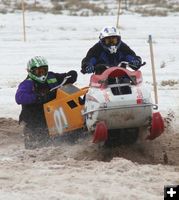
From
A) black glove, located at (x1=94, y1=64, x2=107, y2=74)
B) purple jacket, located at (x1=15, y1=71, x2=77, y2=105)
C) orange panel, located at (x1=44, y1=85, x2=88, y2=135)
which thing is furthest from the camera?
purple jacket, located at (x1=15, y1=71, x2=77, y2=105)

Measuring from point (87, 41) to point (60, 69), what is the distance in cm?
639

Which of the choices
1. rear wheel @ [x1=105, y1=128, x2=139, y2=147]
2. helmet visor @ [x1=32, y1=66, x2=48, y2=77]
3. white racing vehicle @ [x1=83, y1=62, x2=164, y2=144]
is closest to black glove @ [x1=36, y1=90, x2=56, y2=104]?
helmet visor @ [x1=32, y1=66, x2=48, y2=77]

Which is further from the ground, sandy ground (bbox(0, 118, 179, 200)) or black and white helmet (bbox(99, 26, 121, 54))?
black and white helmet (bbox(99, 26, 121, 54))

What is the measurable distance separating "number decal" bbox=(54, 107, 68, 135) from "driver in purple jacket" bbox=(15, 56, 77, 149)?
0.43m

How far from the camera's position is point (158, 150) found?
882 centimetres

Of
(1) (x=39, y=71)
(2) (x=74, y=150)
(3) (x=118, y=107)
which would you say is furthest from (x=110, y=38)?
(3) (x=118, y=107)

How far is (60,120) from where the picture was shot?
28.7 feet

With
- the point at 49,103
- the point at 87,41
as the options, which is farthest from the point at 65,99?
the point at 87,41

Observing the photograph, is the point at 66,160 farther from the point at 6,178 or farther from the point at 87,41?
the point at 87,41

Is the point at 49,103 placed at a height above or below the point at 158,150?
above

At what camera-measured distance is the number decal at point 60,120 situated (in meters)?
8.72

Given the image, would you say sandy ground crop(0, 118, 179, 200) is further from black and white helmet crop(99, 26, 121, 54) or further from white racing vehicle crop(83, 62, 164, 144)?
black and white helmet crop(99, 26, 121, 54)

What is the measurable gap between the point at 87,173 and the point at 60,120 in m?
2.13

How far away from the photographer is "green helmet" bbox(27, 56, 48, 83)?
929 cm
